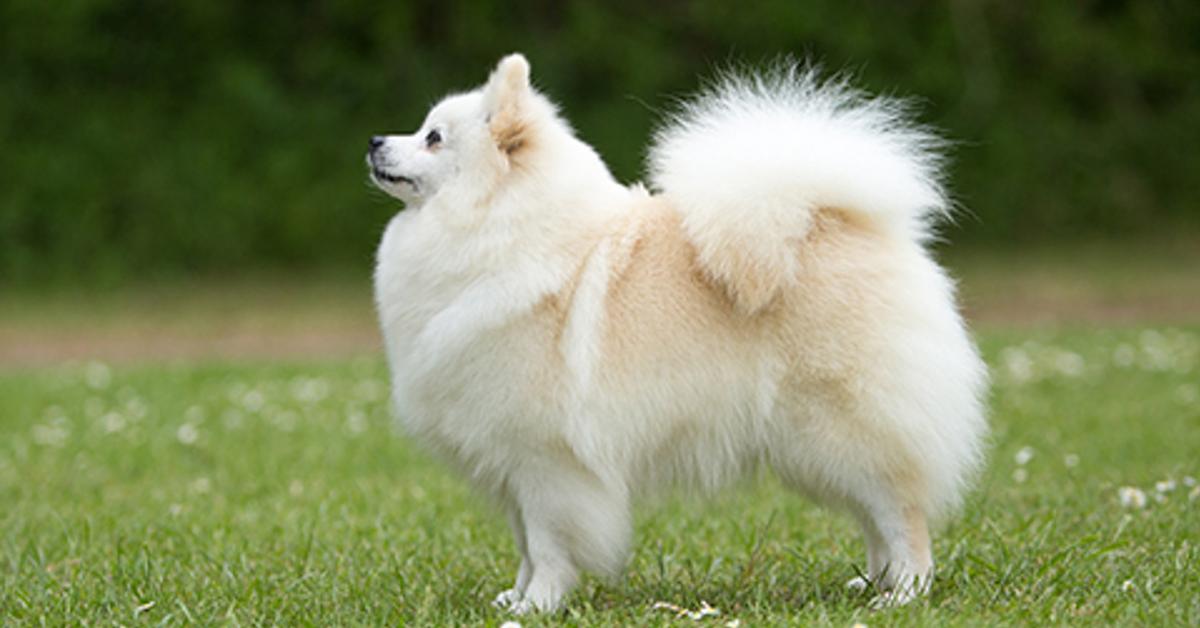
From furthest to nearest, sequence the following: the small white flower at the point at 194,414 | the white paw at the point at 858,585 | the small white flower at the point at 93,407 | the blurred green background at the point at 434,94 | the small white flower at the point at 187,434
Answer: the blurred green background at the point at 434,94, the small white flower at the point at 93,407, the small white flower at the point at 194,414, the small white flower at the point at 187,434, the white paw at the point at 858,585

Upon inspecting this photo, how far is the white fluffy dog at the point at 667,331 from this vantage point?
408cm

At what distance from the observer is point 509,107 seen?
4191mm

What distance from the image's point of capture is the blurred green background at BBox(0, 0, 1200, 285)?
1864 cm

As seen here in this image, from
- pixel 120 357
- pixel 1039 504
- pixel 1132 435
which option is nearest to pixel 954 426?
pixel 1039 504

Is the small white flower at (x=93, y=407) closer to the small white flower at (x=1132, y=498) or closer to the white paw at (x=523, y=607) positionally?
the white paw at (x=523, y=607)

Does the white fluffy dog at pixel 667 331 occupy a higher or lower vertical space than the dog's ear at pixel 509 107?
lower

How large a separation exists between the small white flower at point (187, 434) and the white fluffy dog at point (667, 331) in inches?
161

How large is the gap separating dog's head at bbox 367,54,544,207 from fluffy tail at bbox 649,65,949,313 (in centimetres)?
45

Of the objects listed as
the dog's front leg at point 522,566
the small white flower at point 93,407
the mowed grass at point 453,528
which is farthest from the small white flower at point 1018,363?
the dog's front leg at point 522,566

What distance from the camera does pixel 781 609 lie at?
4.05 meters

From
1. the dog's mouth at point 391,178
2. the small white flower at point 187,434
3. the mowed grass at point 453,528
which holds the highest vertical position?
the dog's mouth at point 391,178

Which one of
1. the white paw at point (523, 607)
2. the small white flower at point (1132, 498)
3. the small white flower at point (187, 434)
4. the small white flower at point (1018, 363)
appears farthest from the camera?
the small white flower at point (1018, 363)

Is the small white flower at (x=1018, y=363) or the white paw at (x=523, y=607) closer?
the white paw at (x=523, y=607)

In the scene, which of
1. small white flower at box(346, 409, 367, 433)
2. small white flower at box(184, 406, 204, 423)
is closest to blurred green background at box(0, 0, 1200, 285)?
small white flower at box(184, 406, 204, 423)
